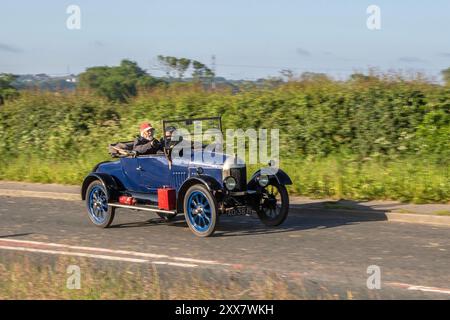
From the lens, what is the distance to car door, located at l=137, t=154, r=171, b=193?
42.3ft

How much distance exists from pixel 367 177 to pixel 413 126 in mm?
2018

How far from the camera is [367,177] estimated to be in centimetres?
1584

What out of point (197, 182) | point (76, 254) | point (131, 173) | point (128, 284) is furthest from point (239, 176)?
point (128, 284)

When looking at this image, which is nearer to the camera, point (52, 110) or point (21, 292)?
point (21, 292)

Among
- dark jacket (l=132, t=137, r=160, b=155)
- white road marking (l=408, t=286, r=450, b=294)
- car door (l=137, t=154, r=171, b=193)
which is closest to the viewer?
white road marking (l=408, t=286, r=450, b=294)

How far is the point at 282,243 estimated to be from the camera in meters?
11.7

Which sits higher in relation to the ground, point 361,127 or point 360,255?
point 361,127

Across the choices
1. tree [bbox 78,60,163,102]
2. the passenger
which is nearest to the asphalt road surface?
the passenger

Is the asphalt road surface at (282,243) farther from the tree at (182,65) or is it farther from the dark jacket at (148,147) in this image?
the tree at (182,65)

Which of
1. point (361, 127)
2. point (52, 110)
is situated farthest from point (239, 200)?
point (52, 110)

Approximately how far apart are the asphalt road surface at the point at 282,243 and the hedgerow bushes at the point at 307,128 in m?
2.07

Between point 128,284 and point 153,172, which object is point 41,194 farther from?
point 128,284

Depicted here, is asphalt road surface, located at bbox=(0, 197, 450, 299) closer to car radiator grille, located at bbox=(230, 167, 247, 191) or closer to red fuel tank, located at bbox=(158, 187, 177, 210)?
red fuel tank, located at bbox=(158, 187, 177, 210)
